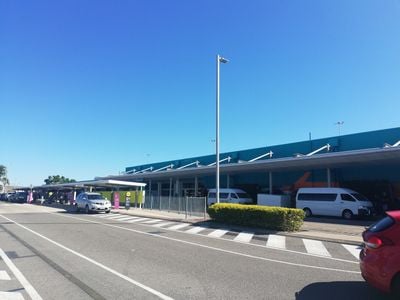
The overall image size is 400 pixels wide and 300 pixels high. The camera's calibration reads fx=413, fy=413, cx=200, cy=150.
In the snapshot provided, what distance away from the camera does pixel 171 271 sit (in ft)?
30.1

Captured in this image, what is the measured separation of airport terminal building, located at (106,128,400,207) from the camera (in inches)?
1180

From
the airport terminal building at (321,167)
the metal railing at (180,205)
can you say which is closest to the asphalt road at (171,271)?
the metal railing at (180,205)

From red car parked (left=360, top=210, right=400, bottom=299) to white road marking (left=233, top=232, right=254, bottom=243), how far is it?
9172mm

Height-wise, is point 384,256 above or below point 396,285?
above

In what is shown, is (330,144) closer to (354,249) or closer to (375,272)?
(354,249)

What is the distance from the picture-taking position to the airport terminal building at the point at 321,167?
29970 mm

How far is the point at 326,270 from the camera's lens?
966 cm

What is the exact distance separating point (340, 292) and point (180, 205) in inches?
1007

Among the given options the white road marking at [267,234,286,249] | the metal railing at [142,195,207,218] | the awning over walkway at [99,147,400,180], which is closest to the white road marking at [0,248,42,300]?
the white road marking at [267,234,286,249]

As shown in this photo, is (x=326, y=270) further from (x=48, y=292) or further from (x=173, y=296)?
(x=48, y=292)

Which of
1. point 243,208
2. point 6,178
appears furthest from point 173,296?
point 6,178

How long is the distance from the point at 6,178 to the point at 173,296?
167239 millimetres

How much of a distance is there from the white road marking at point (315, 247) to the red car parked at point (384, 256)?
5.89 m

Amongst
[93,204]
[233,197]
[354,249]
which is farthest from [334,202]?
[93,204]
